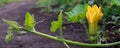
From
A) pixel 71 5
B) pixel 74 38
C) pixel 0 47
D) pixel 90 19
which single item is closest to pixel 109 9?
pixel 74 38

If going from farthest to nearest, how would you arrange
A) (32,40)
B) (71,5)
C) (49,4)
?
1. (49,4)
2. (71,5)
3. (32,40)

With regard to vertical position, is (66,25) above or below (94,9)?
below

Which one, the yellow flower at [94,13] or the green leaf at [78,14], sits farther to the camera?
the green leaf at [78,14]

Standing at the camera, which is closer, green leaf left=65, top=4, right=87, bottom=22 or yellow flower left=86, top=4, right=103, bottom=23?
yellow flower left=86, top=4, right=103, bottom=23

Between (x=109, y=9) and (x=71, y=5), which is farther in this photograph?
(x=71, y=5)

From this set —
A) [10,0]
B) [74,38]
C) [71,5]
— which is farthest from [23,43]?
[10,0]

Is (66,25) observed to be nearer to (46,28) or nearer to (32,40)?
(46,28)

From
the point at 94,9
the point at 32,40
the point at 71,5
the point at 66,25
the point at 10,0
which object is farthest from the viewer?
the point at 10,0

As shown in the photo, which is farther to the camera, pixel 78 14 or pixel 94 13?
pixel 78 14

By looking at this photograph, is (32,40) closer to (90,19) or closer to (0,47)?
(0,47)
